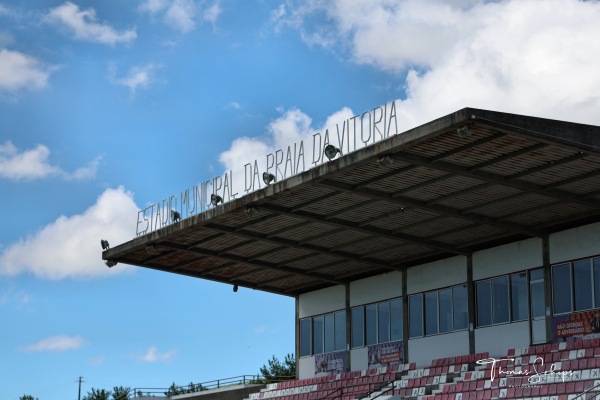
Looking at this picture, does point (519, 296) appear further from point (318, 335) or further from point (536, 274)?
point (318, 335)

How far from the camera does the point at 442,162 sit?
27938 millimetres

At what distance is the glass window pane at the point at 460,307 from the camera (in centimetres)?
3666

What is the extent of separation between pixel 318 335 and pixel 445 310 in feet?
25.7

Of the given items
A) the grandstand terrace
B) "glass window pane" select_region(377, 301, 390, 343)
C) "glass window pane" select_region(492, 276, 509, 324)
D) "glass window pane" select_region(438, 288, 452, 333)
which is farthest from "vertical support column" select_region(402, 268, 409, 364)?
"glass window pane" select_region(492, 276, 509, 324)

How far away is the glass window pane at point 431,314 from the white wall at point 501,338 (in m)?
2.23

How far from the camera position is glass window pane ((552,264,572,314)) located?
3291 cm

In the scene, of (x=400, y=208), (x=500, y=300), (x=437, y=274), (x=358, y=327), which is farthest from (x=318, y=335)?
(x=400, y=208)

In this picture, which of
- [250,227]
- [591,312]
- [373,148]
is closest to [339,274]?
[250,227]

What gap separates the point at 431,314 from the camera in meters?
38.1

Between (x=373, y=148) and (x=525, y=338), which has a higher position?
(x=373, y=148)

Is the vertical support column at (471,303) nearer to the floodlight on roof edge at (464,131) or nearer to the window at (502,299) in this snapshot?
the window at (502,299)

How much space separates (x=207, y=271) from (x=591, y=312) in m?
15.1

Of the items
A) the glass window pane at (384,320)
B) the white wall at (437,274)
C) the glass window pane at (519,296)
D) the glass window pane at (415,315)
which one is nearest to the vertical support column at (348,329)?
the glass window pane at (384,320)

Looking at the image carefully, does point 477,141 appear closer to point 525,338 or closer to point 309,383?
point 525,338
